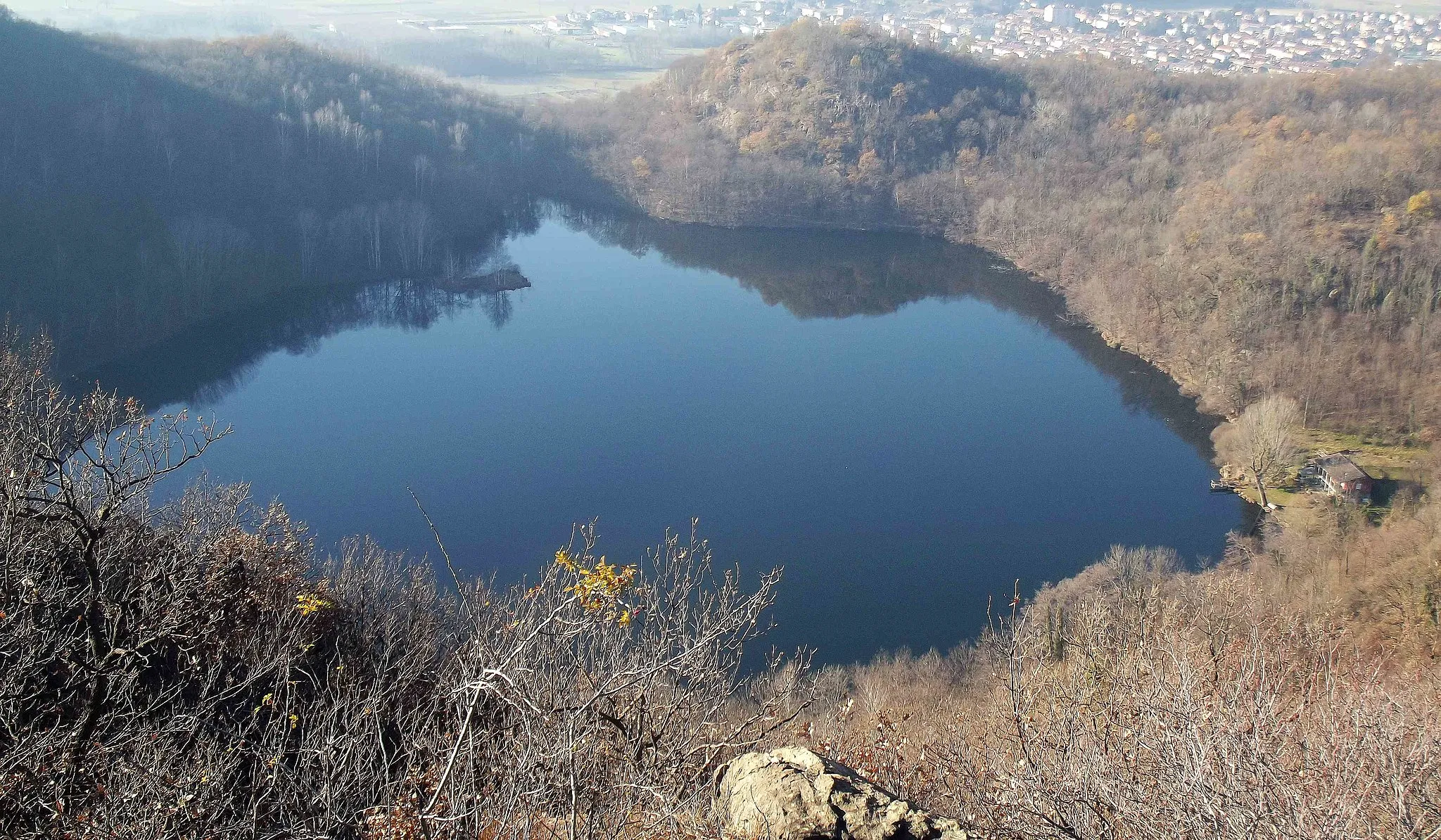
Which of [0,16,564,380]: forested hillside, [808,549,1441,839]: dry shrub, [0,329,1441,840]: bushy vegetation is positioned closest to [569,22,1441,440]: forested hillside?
[0,16,564,380]: forested hillside

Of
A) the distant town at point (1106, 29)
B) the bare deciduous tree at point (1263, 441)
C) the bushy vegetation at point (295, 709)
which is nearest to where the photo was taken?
the bushy vegetation at point (295, 709)

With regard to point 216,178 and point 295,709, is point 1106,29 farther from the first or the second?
point 295,709

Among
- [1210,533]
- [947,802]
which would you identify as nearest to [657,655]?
[947,802]

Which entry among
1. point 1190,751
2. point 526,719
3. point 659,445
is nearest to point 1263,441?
point 659,445

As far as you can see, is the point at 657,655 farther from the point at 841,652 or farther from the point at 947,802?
the point at 841,652

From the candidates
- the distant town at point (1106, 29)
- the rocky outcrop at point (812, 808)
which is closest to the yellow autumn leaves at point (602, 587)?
the rocky outcrop at point (812, 808)

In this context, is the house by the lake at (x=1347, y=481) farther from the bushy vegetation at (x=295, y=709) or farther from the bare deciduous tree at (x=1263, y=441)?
the bushy vegetation at (x=295, y=709)

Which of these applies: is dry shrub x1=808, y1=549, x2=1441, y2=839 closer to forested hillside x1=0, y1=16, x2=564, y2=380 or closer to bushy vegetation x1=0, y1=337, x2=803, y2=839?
bushy vegetation x1=0, y1=337, x2=803, y2=839
